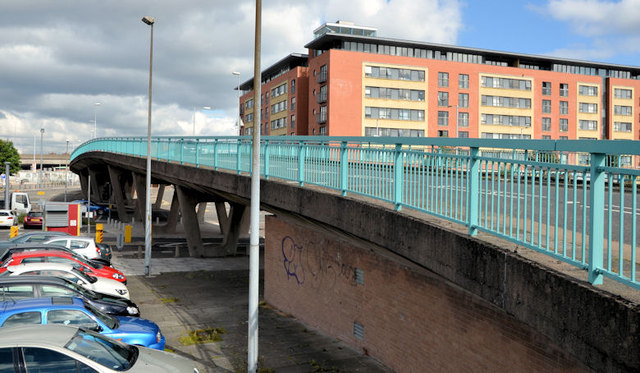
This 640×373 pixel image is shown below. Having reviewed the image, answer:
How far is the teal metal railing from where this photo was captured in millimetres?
4895

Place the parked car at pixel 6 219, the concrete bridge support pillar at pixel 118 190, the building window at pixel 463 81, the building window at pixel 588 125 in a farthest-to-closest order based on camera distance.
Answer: the building window at pixel 588 125 < the building window at pixel 463 81 < the concrete bridge support pillar at pixel 118 190 < the parked car at pixel 6 219

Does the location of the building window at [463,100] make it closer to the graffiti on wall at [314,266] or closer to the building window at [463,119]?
the building window at [463,119]

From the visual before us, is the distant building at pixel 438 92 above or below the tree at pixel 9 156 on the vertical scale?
above

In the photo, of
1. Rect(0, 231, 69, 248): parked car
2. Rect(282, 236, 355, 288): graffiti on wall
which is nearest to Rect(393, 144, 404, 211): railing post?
Rect(282, 236, 355, 288): graffiti on wall

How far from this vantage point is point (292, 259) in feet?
47.8

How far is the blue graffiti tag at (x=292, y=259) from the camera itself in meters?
14.1

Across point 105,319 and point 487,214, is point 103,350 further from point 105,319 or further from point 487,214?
point 487,214

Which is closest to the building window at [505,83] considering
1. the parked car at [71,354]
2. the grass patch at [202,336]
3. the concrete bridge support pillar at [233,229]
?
the concrete bridge support pillar at [233,229]

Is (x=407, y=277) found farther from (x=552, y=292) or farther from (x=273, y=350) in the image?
(x=552, y=292)

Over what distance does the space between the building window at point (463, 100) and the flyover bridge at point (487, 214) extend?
49.3 metres

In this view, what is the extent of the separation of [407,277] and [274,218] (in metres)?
6.52

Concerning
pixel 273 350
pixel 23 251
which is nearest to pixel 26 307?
pixel 273 350

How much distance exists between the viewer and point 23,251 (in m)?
15.2

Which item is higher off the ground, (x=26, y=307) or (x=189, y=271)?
(x=26, y=307)
